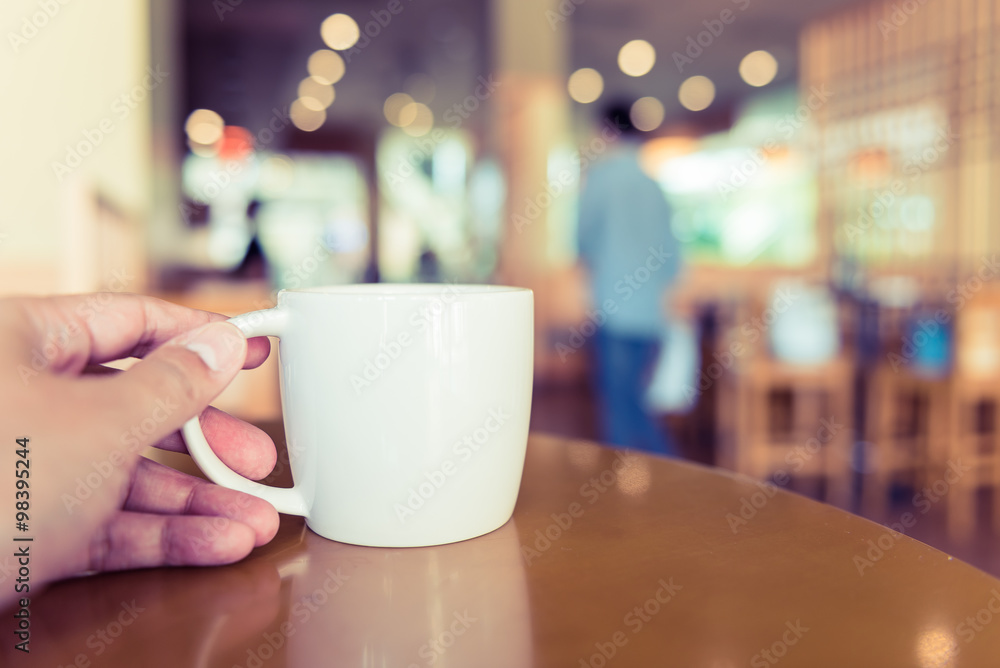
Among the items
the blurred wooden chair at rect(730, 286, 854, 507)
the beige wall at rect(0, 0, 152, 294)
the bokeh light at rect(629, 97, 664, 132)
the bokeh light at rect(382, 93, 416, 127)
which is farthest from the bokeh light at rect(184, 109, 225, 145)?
the blurred wooden chair at rect(730, 286, 854, 507)

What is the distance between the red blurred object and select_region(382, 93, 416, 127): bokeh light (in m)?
1.43

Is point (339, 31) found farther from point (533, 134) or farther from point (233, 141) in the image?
point (533, 134)

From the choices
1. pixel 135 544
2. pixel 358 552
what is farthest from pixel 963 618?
pixel 135 544

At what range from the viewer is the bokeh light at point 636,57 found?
20.5 feet

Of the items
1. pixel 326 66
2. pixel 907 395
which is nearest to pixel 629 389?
pixel 907 395

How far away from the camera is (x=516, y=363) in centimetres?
45

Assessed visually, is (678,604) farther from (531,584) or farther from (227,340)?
(227,340)

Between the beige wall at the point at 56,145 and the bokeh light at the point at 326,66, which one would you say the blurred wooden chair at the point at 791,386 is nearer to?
the beige wall at the point at 56,145

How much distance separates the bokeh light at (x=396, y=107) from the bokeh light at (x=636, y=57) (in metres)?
2.23

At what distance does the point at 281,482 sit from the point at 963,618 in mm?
447

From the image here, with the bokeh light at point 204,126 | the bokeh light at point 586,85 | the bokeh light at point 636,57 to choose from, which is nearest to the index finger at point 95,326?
the bokeh light at point 636,57

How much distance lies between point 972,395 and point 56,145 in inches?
119

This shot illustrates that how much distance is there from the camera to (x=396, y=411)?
0.41 metres

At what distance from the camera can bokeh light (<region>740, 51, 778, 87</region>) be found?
654cm
